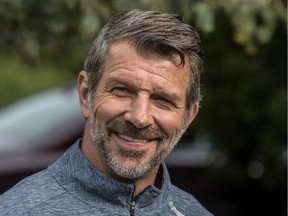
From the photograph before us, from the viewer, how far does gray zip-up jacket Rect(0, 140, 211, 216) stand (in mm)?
3066

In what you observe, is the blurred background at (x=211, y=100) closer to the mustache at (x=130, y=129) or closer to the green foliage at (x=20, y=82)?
the mustache at (x=130, y=129)

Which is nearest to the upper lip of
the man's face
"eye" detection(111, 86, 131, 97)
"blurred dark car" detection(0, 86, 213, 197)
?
the man's face

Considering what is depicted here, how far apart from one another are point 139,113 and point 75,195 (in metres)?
0.31

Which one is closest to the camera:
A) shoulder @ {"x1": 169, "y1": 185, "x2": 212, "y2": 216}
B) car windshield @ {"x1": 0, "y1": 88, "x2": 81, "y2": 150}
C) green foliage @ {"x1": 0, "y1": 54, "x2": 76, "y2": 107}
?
shoulder @ {"x1": 169, "y1": 185, "x2": 212, "y2": 216}

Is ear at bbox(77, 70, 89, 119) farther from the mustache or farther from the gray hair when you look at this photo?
the mustache

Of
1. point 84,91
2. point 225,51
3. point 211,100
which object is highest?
point 84,91

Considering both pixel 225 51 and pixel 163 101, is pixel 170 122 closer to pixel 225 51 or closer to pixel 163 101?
pixel 163 101

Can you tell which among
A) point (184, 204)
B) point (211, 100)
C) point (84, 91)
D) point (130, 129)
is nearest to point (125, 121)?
point (130, 129)

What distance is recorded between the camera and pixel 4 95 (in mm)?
17953

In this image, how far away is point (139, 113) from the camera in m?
3.12

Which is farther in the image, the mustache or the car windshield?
the car windshield

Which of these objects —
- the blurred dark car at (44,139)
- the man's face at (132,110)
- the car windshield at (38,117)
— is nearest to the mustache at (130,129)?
the man's face at (132,110)

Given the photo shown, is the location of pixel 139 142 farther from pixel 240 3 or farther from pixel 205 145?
pixel 205 145

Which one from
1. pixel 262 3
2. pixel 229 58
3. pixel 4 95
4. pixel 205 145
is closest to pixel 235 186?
pixel 205 145
